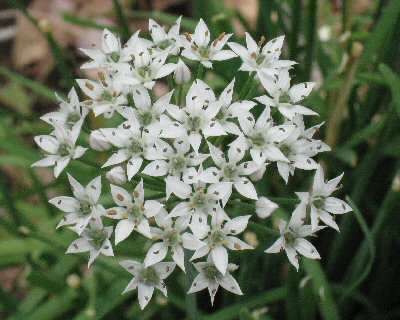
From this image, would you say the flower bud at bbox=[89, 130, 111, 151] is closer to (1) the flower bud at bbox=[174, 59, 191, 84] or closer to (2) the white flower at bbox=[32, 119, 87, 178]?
(2) the white flower at bbox=[32, 119, 87, 178]

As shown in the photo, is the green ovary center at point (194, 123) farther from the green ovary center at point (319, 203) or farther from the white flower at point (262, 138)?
the green ovary center at point (319, 203)

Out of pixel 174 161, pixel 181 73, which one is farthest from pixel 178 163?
pixel 181 73

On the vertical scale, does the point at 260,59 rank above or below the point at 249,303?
above

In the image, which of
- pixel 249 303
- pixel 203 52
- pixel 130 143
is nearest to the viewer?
pixel 130 143

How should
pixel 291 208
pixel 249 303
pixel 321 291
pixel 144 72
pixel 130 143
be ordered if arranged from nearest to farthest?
pixel 130 143 < pixel 144 72 < pixel 321 291 < pixel 249 303 < pixel 291 208

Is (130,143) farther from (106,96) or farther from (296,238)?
(296,238)

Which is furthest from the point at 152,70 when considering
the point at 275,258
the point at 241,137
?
the point at 275,258
